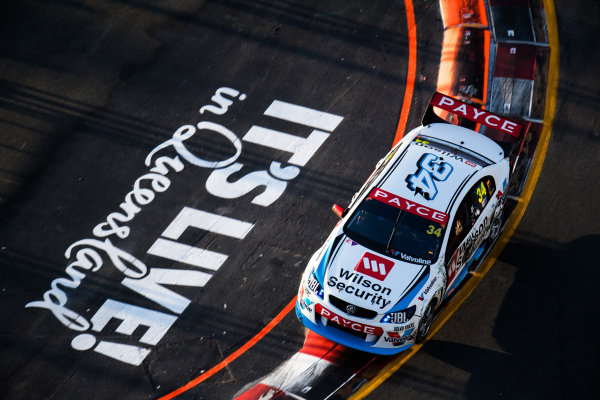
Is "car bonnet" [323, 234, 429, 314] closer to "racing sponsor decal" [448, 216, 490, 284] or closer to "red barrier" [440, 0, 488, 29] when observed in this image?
"racing sponsor decal" [448, 216, 490, 284]

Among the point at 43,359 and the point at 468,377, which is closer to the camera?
the point at 468,377

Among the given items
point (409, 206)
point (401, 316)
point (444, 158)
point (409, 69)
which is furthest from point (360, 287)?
point (409, 69)

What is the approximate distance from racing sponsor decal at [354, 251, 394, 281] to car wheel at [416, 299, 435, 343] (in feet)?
2.74

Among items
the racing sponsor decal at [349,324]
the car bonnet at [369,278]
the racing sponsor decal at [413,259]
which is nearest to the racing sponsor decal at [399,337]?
the racing sponsor decal at [349,324]

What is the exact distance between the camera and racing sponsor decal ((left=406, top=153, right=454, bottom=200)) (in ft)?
39.9

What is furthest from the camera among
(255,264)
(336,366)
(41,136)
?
(41,136)

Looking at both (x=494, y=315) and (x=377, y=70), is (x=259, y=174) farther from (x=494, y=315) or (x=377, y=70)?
(x=494, y=315)

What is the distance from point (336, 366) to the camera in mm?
12055

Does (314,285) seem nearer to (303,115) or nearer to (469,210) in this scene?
(469,210)

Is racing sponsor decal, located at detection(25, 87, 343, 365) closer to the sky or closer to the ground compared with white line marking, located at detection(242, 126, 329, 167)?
closer to the ground

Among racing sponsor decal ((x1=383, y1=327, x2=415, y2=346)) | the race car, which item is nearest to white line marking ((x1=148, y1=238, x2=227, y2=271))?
the race car

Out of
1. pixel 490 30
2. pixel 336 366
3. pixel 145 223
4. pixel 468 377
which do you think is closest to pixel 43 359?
pixel 145 223

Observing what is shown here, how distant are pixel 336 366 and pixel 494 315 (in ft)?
8.88

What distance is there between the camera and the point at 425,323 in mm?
11703
